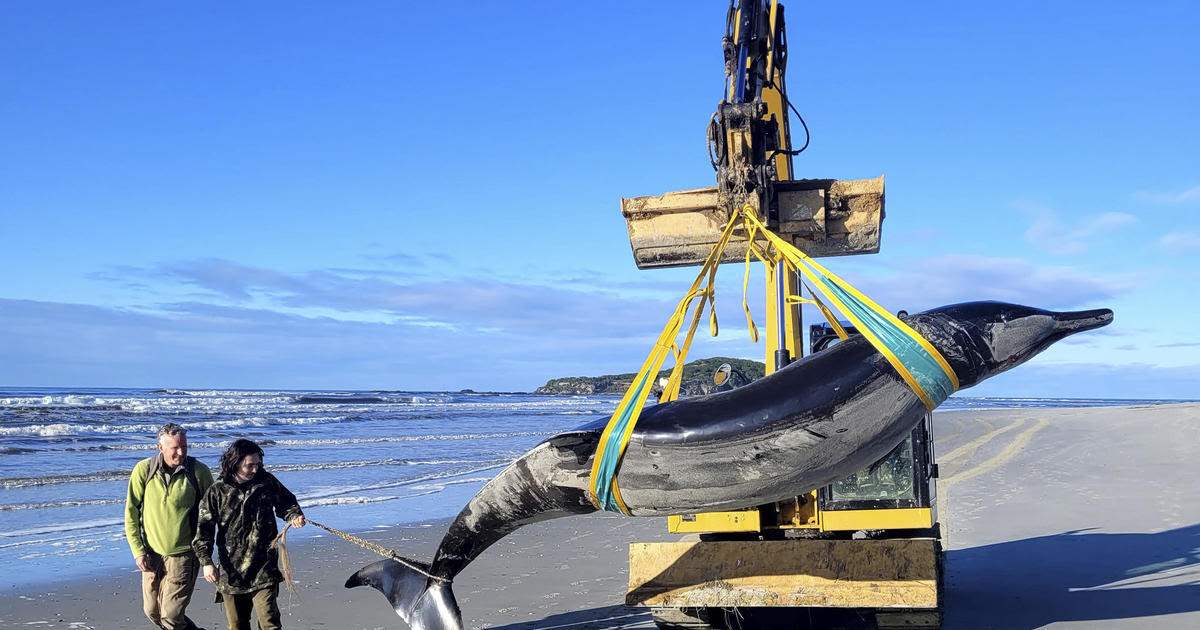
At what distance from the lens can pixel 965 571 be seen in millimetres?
9242

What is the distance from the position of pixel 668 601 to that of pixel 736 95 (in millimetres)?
3503

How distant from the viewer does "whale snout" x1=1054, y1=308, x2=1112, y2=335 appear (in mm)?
4828

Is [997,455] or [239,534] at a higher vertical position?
[239,534]

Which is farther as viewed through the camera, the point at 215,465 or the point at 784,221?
the point at 215,465

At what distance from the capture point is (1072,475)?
1669 centimetres

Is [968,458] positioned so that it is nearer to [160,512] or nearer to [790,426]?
[790,426]

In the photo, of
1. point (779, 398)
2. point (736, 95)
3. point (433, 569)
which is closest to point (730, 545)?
point (433, 569)

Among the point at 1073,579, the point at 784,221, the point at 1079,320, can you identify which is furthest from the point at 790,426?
the point at 1073,579

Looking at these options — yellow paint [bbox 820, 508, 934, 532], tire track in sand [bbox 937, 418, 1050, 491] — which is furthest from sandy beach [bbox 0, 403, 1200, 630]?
yellow paint [bbox 820, 508, 934, 532]

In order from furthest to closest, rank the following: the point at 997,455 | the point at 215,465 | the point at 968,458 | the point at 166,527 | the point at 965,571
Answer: the point at 997,455 → the point at 968,458 → the point at 215,465 → the point at 965,571 → the point at 166,527

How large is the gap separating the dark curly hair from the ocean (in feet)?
14.6

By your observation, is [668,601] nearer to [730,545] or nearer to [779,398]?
[730,545]

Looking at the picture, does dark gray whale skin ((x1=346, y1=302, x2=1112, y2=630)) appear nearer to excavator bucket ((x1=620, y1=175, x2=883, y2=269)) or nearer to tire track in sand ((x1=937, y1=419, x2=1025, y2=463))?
excavator bucket ((x1=620, y1=175, x2=883, y2=269))

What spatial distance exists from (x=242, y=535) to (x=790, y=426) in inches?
135
